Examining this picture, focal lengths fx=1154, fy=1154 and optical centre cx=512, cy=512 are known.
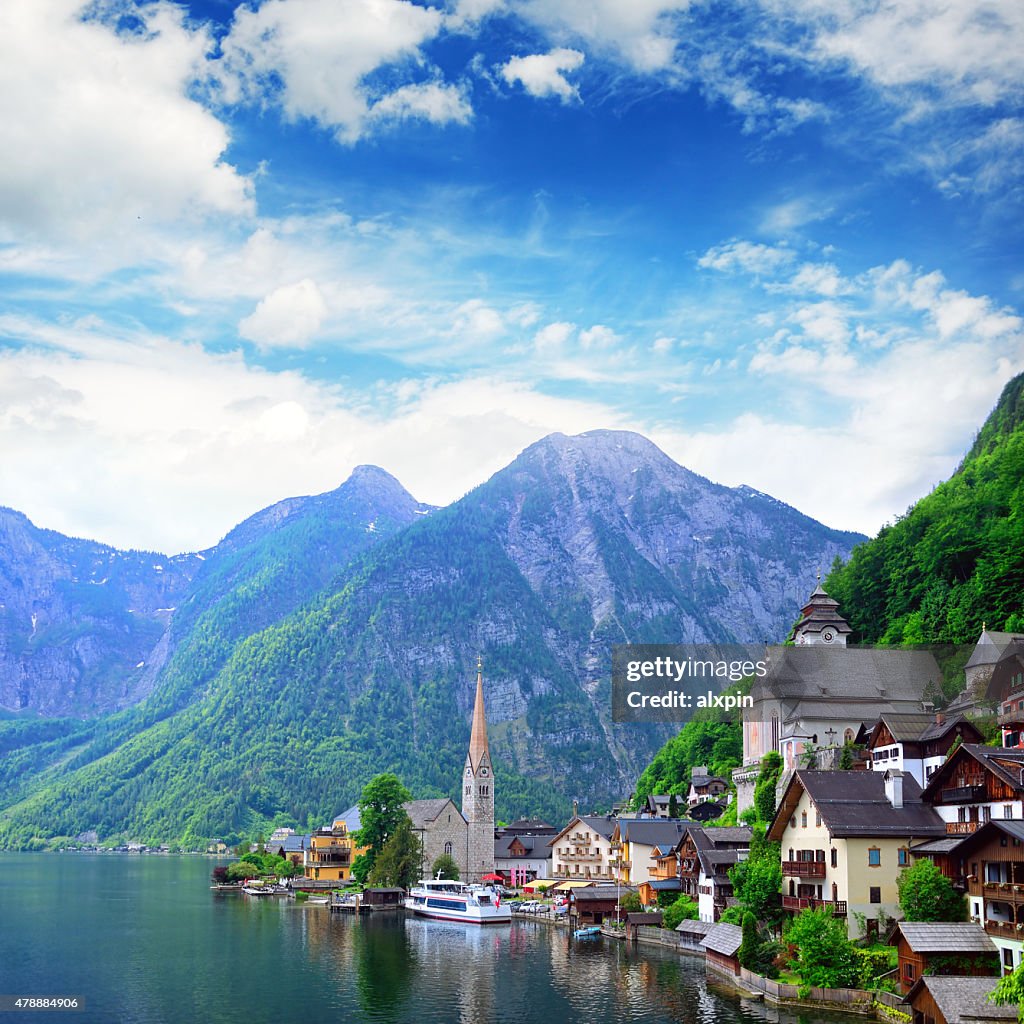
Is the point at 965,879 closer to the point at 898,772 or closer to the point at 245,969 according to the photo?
the point at 898,772

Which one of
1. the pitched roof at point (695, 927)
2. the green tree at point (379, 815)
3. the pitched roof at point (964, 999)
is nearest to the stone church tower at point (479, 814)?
the green tree at point (379, 815)

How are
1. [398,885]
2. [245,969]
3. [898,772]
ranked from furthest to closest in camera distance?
[398,885] → [245,969] → [898,772]

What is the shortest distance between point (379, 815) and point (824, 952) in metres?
90.1

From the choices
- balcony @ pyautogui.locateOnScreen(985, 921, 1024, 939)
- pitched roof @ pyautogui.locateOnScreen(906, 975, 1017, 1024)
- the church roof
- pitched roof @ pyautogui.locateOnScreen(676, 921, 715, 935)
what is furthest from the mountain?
pitched roof @ pyautogui.locateOnScreen(906, 975, 1017, 1024)

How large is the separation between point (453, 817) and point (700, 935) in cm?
7119

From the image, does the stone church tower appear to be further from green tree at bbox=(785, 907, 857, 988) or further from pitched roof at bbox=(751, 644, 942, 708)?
green tree at bbox=(785, 907, 857, 988)

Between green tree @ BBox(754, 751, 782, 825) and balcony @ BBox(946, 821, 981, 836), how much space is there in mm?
25864

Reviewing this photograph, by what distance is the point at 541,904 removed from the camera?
12125 cm

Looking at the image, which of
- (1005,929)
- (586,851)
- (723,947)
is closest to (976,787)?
(1005,929)

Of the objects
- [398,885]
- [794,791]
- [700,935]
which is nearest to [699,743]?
[398,885]

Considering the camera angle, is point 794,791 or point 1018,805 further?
point 794,791

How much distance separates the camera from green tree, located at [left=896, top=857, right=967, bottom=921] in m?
56.9

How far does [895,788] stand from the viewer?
6538 centimetres

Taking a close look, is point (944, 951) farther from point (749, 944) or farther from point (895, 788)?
point (749, 944)
